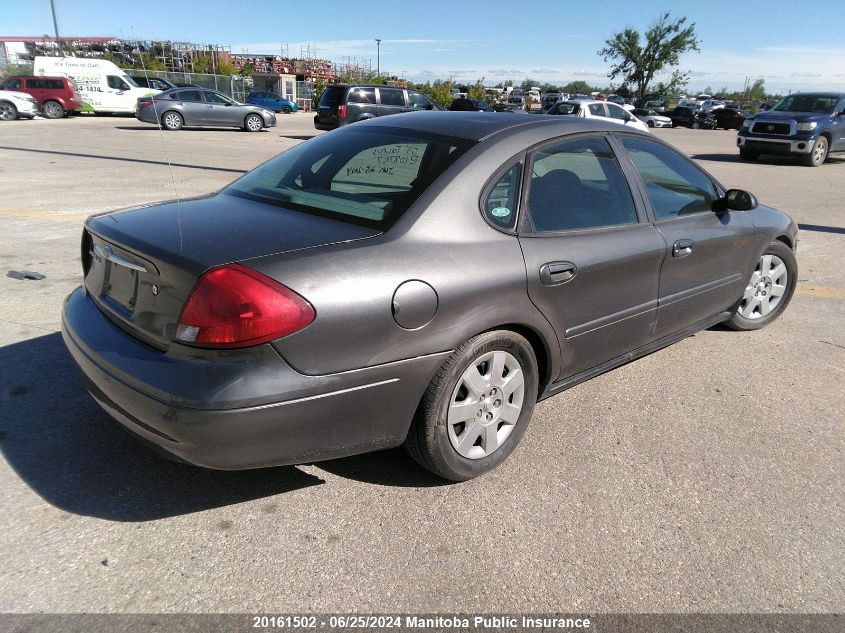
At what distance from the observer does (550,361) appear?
3146 mm

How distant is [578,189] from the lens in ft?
→ 11.1

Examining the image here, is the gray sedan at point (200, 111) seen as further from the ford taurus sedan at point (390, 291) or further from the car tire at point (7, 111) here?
the ford taurus sedan at point (390, 291)

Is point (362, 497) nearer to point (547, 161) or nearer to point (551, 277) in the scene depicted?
point (551, 277)

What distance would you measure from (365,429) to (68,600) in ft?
3.71

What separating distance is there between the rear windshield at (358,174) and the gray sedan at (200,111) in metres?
21.3

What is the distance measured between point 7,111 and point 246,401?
2846 centimetres

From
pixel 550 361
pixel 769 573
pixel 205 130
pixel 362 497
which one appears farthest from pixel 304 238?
pixel 205 130

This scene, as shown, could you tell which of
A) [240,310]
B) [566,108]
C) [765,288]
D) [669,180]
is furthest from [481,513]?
[566,108]

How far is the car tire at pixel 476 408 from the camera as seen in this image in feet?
8.83

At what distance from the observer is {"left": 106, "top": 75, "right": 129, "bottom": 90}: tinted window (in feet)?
91.4

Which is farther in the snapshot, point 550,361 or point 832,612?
point 550,361

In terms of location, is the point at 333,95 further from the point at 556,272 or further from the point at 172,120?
the point at 556,272

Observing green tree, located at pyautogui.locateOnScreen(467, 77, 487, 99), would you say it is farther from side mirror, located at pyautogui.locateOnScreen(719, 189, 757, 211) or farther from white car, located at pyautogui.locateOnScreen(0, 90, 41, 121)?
side mirror, located at pyautogui.locateOnScreen(719, 189, 757, 211)

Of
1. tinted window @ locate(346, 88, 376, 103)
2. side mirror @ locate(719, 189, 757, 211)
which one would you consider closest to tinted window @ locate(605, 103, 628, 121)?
tinted window @ locate(346, 88, 376, 103)
